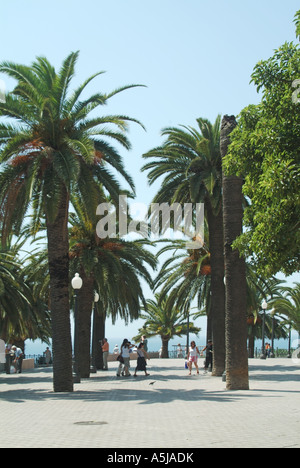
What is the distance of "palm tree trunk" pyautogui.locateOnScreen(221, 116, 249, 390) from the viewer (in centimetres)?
1884

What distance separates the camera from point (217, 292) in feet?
85.8

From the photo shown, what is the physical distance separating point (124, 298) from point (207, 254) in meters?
5.66

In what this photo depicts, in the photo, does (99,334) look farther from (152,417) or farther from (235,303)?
(152,417)

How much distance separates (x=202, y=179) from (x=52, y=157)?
853 cm

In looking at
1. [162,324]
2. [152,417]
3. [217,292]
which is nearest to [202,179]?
[217,292]

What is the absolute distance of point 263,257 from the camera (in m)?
12.9

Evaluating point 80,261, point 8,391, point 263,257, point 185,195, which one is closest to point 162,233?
point 185,195

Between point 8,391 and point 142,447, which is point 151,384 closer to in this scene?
point 8,391

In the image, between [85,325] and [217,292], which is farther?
[85,325]

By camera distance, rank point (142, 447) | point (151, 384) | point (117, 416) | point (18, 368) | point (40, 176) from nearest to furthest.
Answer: point (142, 447) → point (117, 416) → point (40, 176) → point (151, 384) → point (18, 368)

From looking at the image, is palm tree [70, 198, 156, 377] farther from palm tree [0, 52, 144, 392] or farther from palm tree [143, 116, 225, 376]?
palm tree [0, 52, 144, 392]

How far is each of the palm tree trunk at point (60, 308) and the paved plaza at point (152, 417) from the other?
62 cm

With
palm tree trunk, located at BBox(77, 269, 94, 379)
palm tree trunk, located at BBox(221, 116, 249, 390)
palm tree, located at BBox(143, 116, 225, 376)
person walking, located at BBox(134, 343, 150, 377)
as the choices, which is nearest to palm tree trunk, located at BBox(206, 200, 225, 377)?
palm tree, located at BBox(143, 116, 225, 376)

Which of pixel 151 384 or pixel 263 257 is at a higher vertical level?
pixel 263 257
